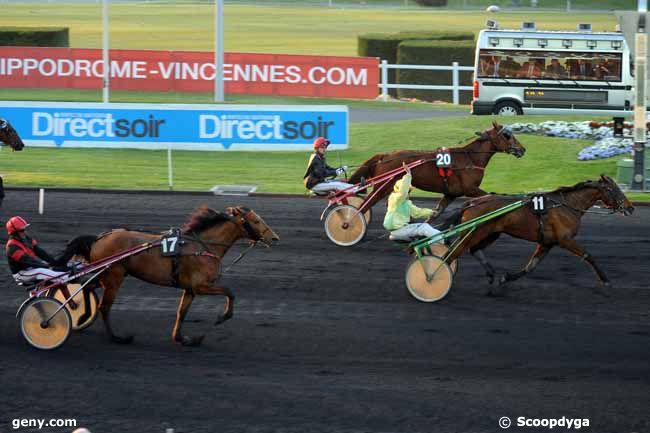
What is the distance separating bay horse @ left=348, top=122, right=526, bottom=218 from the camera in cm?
1520

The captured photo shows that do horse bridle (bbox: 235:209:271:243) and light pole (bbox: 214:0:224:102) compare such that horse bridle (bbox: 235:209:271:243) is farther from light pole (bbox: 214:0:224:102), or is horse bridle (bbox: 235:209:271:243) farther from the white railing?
the white railing

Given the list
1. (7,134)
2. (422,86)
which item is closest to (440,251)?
(7,134)

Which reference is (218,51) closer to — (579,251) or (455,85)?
(455,85)

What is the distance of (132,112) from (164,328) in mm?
10297

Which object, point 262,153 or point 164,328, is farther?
point 262,153

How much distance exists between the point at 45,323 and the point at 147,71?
73.7ft

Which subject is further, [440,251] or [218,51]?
[218,51]

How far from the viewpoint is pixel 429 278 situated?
12.1 m

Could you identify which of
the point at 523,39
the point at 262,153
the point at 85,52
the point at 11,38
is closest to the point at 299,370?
the point at 262,153

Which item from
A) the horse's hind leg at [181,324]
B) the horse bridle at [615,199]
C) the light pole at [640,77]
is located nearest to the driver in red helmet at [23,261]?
the horse's hind leg at [181,324]

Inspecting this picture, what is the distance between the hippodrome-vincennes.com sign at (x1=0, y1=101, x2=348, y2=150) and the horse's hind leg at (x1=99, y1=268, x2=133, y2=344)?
34.4ft

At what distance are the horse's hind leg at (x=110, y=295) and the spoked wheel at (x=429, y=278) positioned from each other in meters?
3.35

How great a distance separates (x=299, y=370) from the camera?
387 inches

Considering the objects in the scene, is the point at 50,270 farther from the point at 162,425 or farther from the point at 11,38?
the point at 11,38
